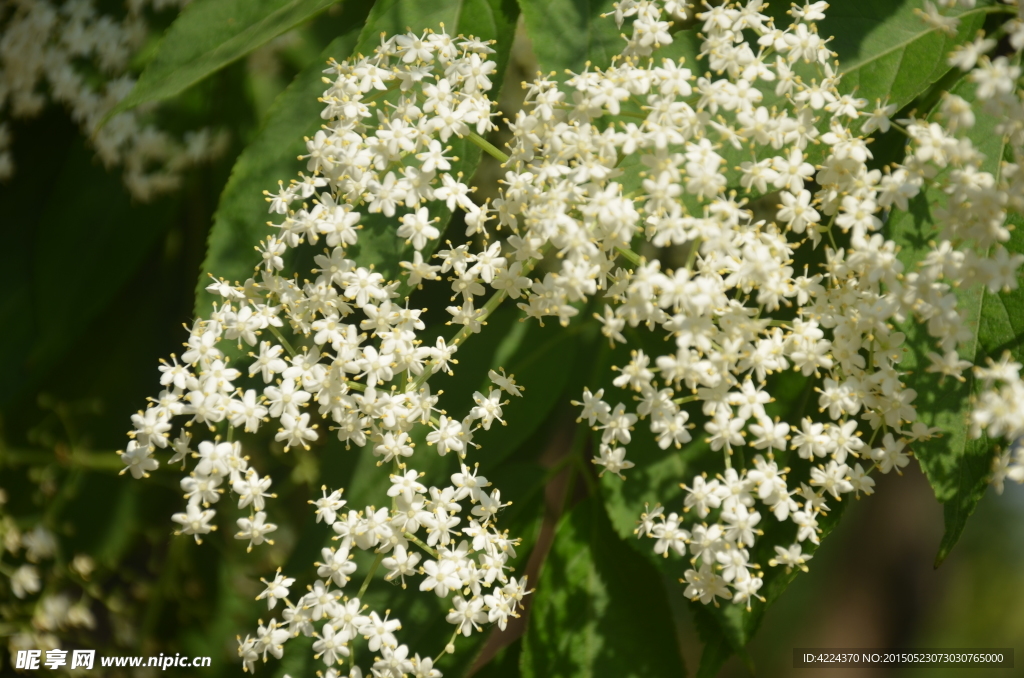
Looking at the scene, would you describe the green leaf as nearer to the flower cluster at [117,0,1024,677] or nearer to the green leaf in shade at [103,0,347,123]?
the flower cluster at [117,0,1024,677]

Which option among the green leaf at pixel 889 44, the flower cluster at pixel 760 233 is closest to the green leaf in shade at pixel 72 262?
the flower cluster at pixel 760 233

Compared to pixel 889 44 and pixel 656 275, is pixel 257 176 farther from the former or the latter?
pixel 889 44

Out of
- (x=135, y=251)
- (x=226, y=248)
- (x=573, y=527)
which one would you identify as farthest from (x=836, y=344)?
(x=135, y=251)

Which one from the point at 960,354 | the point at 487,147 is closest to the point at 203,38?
the point at 487,147

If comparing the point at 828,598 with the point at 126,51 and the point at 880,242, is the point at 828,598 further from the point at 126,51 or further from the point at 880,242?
the point at 126,51

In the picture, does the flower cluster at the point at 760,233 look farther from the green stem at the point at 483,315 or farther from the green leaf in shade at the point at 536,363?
the green leaf in shade at the point at 536,363

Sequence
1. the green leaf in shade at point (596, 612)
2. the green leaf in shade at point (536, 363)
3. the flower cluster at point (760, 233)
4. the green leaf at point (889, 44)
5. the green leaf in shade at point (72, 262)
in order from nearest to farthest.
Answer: the flower cluster at point (760, 233) → the green leaf at point (889, 44) → the green leaf in shade at point (596, 612) → the green leaf in shade at point (536, 363) → the green leaf in shade at point (72, 262)

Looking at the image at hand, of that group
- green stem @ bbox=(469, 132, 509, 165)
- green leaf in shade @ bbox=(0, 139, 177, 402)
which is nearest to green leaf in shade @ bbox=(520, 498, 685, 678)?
green stem @ bbox=(469, 132, 509, 165)
